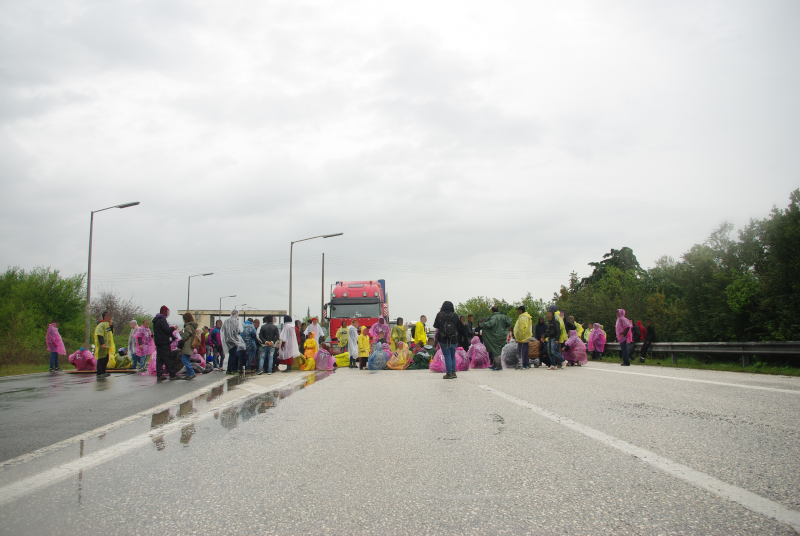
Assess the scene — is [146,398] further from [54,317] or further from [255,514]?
[54,317]

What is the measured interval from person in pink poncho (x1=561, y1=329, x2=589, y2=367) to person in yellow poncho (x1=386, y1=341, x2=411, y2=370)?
5063 millimetres

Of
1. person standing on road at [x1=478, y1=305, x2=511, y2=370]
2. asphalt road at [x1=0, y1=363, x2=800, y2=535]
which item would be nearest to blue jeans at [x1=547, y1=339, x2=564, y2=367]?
person standing on road at [x1=478, y1=305, x2=511, y2=370]

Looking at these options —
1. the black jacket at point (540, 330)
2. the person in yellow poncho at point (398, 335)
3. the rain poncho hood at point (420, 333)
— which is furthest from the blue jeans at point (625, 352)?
the person in yellow poncho at point (398, 335)

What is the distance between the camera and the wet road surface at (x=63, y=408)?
6.10 meters

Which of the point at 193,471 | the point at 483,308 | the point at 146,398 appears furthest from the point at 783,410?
the point at 483,308

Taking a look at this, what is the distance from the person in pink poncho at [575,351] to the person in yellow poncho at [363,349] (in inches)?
253

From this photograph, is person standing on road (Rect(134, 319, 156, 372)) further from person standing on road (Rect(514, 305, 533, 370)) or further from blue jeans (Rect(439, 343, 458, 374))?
person standing on road (Rect(514, 305, 533, 370))

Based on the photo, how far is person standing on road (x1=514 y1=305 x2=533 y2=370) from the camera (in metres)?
16.3

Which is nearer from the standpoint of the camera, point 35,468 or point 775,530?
point 775,530

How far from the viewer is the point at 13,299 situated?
34.3 m

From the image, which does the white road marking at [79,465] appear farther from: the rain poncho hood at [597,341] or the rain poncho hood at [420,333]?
the rain poncho hood at [597,341]

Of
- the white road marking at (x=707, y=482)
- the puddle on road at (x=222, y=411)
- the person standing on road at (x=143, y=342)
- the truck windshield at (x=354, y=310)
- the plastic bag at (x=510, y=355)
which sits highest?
the truck windshield at (x=354, y=310)

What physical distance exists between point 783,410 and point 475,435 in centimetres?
380

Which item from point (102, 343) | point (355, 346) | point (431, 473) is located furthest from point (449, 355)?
point (102, 343)
